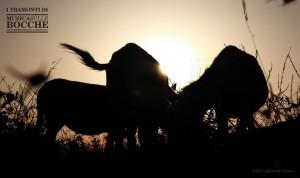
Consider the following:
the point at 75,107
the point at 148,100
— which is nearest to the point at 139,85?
the point at 148,100

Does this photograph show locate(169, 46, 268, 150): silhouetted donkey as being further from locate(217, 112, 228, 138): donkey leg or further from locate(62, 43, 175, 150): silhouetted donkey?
locate(62, 43, 175, 150): silhouetted donkey

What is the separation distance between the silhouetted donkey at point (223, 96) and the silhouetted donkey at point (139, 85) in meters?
0.32

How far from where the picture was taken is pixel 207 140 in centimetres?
448

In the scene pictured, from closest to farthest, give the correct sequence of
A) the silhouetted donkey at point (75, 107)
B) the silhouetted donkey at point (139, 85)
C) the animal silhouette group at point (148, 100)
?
the animal silhouette group at point (148, 100) → the silhouetted donkey at point (139, 85) → the silhouetted donkey at point (75, 107)

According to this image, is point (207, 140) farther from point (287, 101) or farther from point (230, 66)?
point (230, 66)

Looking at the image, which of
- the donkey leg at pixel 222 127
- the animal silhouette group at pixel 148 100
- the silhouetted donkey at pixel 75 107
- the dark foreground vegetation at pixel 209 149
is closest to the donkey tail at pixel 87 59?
the animal silhouette group at pixel 148 100

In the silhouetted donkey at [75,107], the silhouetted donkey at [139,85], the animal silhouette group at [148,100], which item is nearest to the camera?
the animal silhouette group at [148,100]

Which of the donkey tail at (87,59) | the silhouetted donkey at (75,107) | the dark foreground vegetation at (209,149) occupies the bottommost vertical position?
the dark foreground vegetation at (209,149)

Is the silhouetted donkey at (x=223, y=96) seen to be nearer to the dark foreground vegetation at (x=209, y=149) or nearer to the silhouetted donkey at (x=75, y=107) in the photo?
the dark foreground vegetation at (x=209, y=149)

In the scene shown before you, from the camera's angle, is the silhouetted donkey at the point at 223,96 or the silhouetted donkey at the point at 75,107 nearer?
the silhouetted donkey at the point at 223,96

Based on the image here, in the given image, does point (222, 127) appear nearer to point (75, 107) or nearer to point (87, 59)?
point (87, 59)

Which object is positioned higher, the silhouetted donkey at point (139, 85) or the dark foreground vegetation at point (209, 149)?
the silhouetted donkey at point (139, 85)

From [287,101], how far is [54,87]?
4965 mm

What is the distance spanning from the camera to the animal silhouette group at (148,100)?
544cm
